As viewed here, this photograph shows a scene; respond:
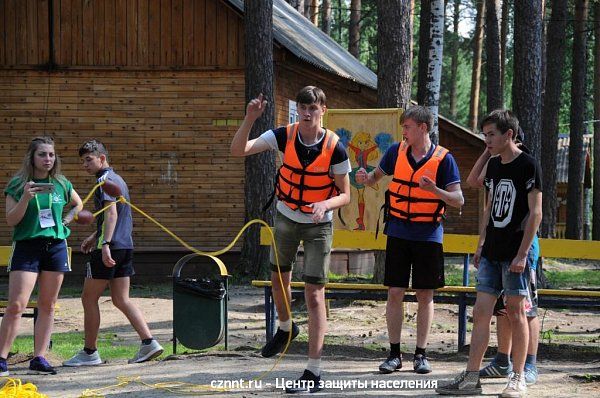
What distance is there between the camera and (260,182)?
17812 millimetres

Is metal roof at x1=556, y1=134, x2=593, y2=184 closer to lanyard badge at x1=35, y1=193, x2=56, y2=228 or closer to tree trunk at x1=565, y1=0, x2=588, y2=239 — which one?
tree trunk at x1=565, y1=0, x2=588, y2=239

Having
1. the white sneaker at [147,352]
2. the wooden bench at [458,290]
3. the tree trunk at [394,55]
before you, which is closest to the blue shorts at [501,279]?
the wooden bench at [458,290]

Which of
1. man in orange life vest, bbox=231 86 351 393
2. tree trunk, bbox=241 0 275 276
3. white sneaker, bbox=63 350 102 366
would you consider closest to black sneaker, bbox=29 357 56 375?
white sneaker, bbox=63 350 102 366

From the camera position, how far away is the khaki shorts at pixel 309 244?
7.98 m

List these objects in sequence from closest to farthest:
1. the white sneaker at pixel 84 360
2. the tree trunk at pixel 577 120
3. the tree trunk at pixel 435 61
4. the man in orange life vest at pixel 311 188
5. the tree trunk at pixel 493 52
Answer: the man in orange life vest at pixel 311 188 → the white sneaker at pixel 84 360 → the tree trunk at pixel 435 61 → the tree trunk at pixel 493 52 → the tree trunk at pixel 577 120

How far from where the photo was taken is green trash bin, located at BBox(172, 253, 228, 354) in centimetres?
962

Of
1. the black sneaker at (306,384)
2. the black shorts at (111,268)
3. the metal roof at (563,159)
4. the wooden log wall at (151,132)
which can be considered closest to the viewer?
the black sneaker at (306,384)

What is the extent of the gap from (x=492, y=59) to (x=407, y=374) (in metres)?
22.6

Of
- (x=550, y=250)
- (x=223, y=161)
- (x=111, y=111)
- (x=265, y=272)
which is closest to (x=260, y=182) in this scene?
(x=265, y=272)

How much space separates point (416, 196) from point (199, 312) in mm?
2378

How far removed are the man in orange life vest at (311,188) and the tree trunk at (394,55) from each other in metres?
7.07

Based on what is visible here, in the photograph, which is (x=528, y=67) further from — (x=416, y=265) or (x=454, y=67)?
(x=454, y=67)

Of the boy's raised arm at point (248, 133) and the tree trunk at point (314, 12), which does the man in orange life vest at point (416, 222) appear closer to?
the boy's raised arm at point (248, 133)

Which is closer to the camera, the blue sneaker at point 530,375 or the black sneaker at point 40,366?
the blue sneaker at point 530,375
